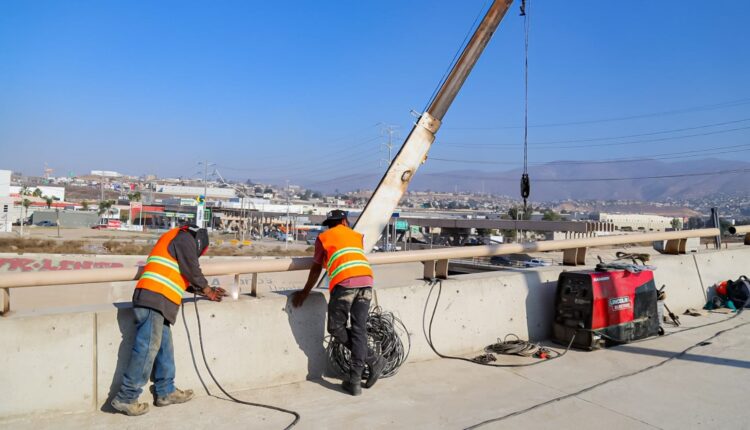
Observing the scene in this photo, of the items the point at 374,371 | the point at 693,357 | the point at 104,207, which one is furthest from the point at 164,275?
the point at 104,207

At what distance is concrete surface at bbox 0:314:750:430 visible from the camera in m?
4.19

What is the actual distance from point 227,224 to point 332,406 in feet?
416

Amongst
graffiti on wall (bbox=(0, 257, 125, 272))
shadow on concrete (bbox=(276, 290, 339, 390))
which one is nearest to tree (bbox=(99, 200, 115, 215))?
graffiti on wall (bbox=(0, 257, 125, 272))

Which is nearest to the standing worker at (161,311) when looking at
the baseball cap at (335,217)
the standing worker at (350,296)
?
the standing worker at (350,296)

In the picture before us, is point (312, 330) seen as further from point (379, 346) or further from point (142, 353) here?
point (142, 353)

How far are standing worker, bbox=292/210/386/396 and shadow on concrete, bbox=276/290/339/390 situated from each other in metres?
0.24

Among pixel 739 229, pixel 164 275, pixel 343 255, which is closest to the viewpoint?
pixel 164 275

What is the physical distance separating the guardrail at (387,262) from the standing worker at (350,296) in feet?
1.50

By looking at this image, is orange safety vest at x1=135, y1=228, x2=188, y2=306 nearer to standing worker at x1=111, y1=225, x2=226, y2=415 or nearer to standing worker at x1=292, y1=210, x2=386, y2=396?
standing worker at x1=111, y1=225, x2=226, y2=415

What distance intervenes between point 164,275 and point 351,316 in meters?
1.61

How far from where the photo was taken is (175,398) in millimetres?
4410

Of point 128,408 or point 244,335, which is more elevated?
point 244,335

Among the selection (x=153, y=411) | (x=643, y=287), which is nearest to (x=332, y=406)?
(x=153, y=411)

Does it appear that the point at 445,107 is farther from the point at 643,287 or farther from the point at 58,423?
the point at 58,423
